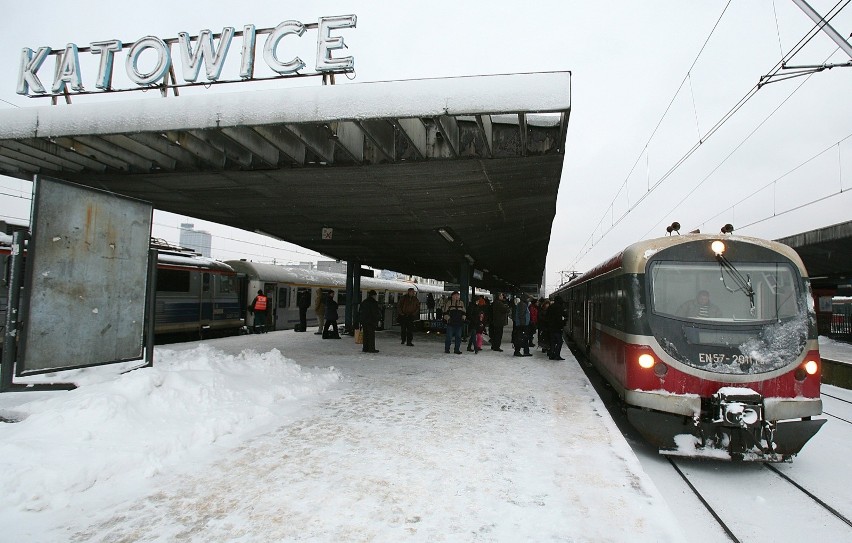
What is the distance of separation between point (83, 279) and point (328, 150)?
13.9 ft

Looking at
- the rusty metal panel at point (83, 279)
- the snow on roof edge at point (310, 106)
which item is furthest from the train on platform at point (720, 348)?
the rusty metal panel at point (83, 279)

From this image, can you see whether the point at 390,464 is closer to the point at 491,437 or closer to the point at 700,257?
the point at 491,437

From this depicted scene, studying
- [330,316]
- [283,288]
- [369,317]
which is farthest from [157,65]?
[283,288]

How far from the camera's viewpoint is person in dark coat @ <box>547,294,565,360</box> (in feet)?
40.5

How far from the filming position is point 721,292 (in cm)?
589

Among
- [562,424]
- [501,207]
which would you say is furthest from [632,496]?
[501,207]

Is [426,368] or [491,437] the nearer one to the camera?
[491,437]

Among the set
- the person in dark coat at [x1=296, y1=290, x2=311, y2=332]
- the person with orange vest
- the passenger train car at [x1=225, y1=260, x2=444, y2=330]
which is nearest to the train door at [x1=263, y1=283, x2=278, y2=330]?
the passenger train car at [x1=225, y1=260, x2=444, y2=330]

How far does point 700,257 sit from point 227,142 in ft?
25.2

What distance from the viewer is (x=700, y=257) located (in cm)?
601

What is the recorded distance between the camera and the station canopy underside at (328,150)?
6566mm

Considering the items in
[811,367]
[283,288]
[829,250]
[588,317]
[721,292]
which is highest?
[829,250]

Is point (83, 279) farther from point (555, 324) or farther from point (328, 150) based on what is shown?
point (555, 324)

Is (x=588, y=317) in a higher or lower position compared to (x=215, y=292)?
lower
